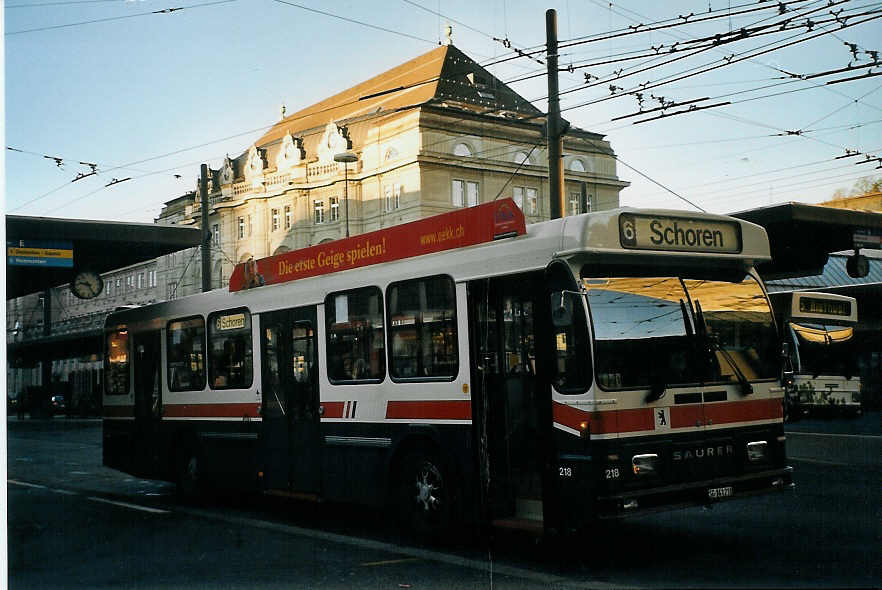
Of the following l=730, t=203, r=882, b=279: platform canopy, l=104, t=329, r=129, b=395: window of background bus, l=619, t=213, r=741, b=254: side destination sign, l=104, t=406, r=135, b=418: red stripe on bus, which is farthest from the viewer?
l=730, t=203, r=882, b=279: platform canopy

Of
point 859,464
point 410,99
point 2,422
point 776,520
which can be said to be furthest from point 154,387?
point 859,464

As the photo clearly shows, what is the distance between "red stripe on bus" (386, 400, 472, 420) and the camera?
29.7 ft

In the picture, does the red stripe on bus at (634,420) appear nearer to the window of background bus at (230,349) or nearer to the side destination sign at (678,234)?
the side destination sign at (678,234)

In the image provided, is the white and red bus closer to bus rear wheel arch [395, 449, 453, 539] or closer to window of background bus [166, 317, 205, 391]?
bus rear wheel arch [395, 449, 453, 539]

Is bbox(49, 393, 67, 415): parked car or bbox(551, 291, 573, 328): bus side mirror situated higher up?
bbox(551, 291, 573, 328): bus side mirror

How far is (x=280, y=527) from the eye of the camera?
36.4ft

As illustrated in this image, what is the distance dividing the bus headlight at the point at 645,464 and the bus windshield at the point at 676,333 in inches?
21.2

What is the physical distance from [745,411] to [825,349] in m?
23.5

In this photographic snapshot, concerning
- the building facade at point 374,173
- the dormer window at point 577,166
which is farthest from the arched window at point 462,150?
the dormer window at point 577,166

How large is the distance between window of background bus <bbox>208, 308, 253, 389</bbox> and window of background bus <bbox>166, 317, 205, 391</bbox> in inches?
11.6

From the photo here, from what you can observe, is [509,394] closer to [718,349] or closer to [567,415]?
[567,415]

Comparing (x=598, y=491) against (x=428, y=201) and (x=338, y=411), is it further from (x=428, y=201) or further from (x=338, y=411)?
(x=428, y=201)

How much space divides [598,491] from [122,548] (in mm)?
4822

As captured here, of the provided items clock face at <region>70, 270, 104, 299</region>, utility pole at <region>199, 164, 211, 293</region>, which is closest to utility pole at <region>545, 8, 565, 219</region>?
clock face at <region>70, 270, 104, 299</region>
